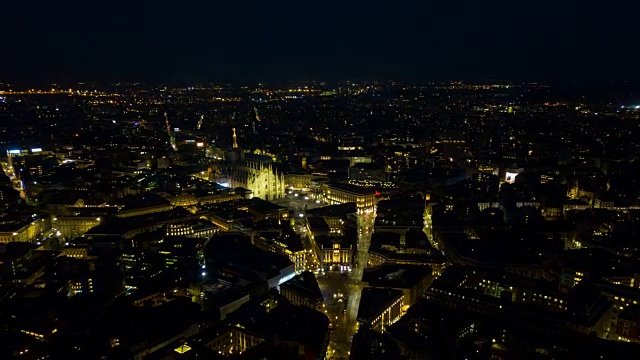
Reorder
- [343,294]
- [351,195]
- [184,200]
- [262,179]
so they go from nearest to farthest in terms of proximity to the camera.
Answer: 1. [343,294]
2. [184,200]
3. [351,195]
4. [262,179]

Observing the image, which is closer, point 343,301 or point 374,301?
point 374,301

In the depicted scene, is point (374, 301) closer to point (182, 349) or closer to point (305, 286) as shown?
point (305, 286)

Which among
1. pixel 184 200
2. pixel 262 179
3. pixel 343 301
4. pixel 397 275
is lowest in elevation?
pixel 343 301

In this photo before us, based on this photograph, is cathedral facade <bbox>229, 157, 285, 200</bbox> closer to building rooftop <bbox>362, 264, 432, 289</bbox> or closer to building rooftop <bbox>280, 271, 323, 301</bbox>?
building rooftop <bbox>280, 271, 323, 301</bbox>

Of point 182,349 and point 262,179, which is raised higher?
point 262,179

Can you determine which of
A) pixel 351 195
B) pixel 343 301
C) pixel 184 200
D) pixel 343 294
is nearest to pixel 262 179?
pixel 184 200

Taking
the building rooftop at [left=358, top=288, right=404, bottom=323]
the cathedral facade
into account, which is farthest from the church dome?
the building rooftop at [left=358, top=288, right=404, bottom=323]
